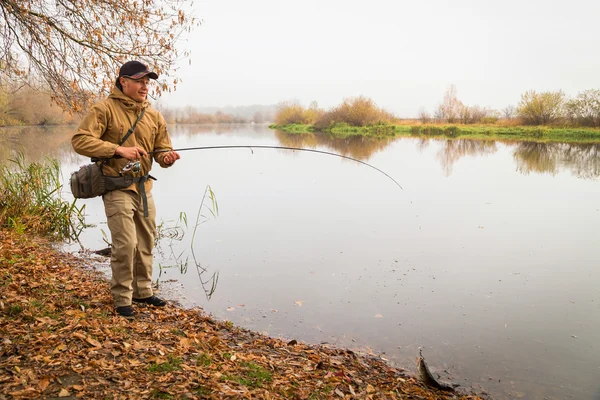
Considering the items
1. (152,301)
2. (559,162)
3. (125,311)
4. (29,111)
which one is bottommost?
(152,301)

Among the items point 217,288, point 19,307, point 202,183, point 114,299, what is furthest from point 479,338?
point 202,183

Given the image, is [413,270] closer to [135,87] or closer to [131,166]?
[131,166]

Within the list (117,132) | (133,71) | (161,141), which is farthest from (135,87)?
(161,141)

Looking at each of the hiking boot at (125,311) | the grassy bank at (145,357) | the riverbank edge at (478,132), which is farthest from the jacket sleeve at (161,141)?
the riverbank edge at (478,132)

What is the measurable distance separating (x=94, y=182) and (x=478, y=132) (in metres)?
47.7

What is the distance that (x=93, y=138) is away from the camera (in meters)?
3.63

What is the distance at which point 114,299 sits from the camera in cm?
408

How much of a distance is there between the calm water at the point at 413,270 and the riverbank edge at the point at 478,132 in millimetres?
28752

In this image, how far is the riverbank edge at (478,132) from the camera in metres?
38.5

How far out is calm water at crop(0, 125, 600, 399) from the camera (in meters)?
4.50

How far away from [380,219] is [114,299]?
698cm

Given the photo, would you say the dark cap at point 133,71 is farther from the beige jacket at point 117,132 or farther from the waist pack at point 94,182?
the waist pack at point 94,182

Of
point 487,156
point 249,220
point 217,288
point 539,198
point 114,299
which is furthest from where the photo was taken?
point 487,156

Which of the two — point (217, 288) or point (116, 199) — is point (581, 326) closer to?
point (217, 288)
